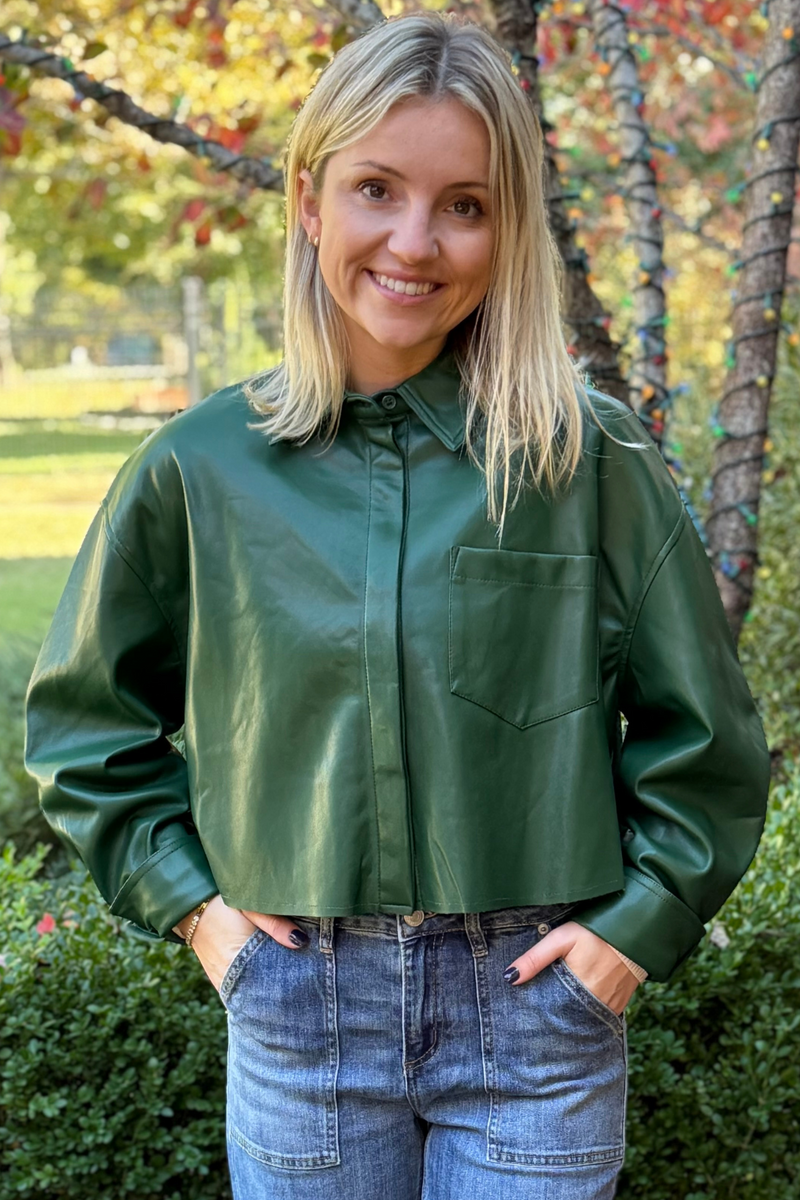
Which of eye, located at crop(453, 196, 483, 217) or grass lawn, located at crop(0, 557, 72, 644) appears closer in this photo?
eye, located at crop(453, 196, 483, 217)

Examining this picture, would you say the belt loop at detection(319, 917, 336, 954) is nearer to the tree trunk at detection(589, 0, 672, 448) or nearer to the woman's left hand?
the woman's left hand

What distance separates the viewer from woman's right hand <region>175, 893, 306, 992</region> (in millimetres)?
1832

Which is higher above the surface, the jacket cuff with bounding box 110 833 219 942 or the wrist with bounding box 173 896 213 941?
the jacket cuff with bounding box 110 833 219 942

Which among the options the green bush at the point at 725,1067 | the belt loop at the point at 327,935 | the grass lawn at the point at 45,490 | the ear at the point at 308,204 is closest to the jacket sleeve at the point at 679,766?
the belt loop at the point at 327,935

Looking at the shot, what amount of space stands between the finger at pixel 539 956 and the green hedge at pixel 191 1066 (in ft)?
3.66

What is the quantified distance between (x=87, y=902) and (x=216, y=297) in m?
16.5

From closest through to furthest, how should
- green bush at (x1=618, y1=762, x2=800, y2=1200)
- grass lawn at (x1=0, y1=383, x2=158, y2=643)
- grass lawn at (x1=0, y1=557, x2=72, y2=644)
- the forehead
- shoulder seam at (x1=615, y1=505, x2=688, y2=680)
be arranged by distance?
the forehead → shoulder seam at (x1=615, y1=505, x2=688, y2=680) → green bush at (x1=618, y1=762, x2=800, y2=1200) → grass lawn at (x1=0, y1=557, x2=72, y2=644) → grass lawn at (x1=0, y1=383, x2=158, y2=643)

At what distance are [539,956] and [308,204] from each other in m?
1.06

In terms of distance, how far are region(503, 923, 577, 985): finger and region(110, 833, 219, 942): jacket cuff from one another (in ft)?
1.38

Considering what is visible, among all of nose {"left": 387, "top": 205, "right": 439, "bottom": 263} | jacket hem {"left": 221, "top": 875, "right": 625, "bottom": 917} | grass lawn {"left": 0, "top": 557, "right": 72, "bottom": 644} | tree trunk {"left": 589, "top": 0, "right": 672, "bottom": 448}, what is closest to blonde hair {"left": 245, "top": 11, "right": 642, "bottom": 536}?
nose {"left": 387, "top": 205, "right": 439, "bottom": 263}

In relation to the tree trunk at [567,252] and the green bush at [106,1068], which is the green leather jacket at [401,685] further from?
the tree trunk at [567,252]

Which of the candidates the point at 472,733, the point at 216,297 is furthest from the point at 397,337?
the point at 216,297

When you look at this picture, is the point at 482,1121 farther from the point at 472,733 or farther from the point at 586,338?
the point at 586,338

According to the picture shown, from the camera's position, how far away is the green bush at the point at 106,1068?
8.93ft
